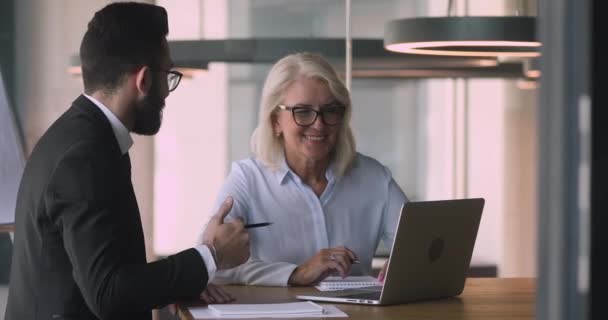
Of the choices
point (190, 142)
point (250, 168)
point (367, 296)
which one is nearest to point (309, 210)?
point (250, 168)

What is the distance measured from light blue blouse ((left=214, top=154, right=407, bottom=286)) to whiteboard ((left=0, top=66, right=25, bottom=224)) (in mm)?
831

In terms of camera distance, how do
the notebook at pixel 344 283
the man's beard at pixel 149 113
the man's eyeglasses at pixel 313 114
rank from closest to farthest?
the man's beard at pixel 149 113 < the notebook at pixel 344 283 < the man's eyeglasses at pixel 313 114

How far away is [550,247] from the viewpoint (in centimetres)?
110

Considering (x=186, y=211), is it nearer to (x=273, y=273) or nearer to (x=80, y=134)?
(x=273, y=273)

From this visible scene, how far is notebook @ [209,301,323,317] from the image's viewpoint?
2459 millimetres

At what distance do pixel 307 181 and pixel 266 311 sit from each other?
0.98m

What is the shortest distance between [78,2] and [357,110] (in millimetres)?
1553

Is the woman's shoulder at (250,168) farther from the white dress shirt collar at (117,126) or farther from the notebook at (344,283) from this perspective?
the white dress shirt collar at (117,126)

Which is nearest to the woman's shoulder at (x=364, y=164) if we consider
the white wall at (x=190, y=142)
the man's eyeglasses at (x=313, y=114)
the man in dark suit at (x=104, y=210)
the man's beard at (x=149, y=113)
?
the man's eyeglasses at (x=313, y=114)

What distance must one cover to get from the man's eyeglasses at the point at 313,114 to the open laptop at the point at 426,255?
618 mm

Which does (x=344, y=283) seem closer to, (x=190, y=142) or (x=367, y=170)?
(x=367, y=170)

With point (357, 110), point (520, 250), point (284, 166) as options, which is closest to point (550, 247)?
point (284, 166)

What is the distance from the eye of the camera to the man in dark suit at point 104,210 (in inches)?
89.0

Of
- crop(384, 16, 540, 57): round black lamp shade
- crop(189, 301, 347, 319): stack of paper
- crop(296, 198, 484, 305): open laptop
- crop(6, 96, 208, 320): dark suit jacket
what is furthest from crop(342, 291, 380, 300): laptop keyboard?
crop(384, 16, 540, 57): round black lamp shade
